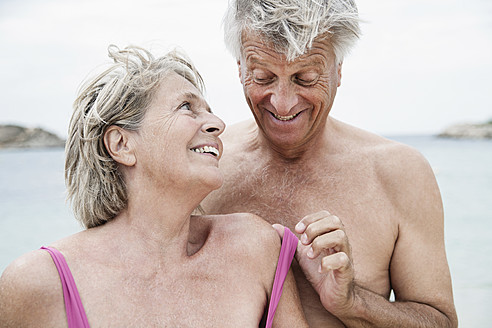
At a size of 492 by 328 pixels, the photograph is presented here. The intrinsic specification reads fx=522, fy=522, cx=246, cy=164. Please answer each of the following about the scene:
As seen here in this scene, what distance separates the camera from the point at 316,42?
2.38 meters

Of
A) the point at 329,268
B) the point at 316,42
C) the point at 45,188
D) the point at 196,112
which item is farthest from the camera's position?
the point at 45,188

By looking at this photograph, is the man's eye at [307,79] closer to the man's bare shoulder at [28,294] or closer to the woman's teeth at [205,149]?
the woman's teeth at [205,149]

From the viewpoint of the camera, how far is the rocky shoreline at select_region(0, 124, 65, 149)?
2381 centimetres

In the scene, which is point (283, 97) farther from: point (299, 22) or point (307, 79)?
point (299, 22)

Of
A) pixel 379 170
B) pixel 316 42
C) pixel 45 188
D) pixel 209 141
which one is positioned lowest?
pixel 45 188

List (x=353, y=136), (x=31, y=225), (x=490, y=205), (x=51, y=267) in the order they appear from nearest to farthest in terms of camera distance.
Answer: (x=51, y=267) < (x=353, y=136) < (x=31, y=225) < (x=490, y=205)

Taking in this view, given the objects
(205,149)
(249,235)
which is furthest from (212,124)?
(249,235)

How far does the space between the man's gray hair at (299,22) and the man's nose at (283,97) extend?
0.47 feet

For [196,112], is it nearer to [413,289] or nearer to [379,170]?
[379,170]

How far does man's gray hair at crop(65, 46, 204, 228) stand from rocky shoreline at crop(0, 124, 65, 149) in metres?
22.9

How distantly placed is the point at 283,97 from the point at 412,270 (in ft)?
3.56

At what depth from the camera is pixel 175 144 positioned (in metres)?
2.07

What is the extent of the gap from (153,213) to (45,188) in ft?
41.0

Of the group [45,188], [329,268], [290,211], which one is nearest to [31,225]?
[45,188]
